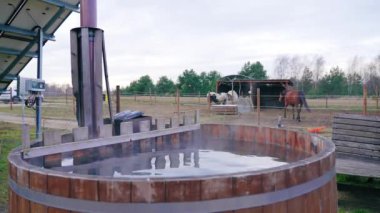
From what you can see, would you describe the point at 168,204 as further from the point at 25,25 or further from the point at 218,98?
the point at 218,98

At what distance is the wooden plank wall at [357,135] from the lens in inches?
185

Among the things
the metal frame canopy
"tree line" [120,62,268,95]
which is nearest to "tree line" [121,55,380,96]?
"tree line" [120,62,268,95]

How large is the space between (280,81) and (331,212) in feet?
43.8

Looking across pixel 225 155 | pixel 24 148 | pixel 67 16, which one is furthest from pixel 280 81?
pixel 24 148

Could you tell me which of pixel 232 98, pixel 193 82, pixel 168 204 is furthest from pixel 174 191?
pixel 193 82

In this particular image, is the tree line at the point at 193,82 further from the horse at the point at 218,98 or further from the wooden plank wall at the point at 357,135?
the wooden plank wall at the point at 357,135

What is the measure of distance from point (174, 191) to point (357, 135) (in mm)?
4061

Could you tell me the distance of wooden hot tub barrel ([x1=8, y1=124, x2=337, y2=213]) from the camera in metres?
1.57

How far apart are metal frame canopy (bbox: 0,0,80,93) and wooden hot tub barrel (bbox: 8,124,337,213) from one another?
3739 millimetres

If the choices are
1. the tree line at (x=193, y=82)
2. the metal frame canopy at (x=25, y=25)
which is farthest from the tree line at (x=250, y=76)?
the metal frame canopy at (x=25, y=25)

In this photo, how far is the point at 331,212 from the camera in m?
2.21

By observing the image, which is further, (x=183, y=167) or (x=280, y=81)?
(x=280, y=81)

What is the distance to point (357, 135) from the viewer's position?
4.83 m

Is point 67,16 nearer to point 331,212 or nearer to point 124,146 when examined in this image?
point 124,146
